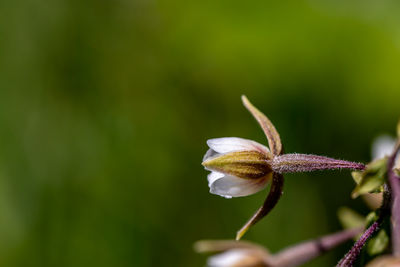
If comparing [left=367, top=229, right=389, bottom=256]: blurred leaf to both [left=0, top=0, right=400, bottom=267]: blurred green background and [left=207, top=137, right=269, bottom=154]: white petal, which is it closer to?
[left=207, top=137, right=269, bottom=154]: white petal

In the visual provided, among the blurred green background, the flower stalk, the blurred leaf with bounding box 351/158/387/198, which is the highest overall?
the blurred green background

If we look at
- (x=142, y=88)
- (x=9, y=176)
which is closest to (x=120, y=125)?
(x=142, y=88)

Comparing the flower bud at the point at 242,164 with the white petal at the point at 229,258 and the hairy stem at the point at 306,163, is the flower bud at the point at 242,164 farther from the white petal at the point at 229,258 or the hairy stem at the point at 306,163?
the white petal at the point at 229,258

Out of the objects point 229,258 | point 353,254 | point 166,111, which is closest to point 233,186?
point 229,258

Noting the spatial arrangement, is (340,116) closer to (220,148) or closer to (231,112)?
(231,112)

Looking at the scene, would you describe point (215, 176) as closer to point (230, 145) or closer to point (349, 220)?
point (230, 145)

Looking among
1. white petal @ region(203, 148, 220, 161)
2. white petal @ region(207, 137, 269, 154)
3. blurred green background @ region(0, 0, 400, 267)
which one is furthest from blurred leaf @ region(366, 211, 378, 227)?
blurred green background @ region(0, 0, 400, 267)
